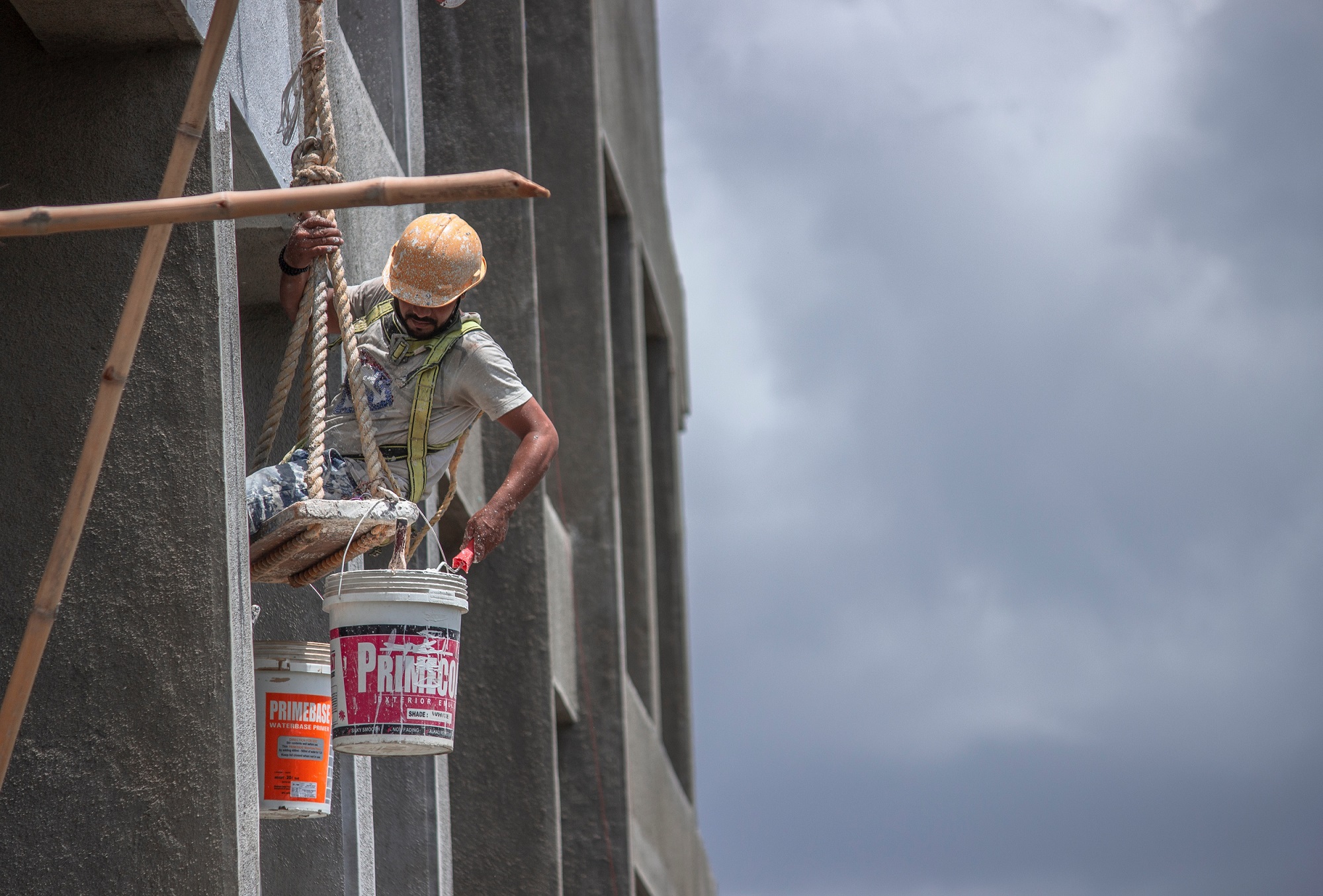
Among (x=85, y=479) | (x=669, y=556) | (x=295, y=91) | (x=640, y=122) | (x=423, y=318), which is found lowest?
(x=85, y=479)

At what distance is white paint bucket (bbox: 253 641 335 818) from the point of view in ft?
22.4

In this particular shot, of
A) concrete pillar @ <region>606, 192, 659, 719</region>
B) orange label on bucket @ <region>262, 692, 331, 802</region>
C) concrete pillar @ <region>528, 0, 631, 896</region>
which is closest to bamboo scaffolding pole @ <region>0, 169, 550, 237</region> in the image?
orange label on bucket @ <region>262, 692, 331, 802</region>

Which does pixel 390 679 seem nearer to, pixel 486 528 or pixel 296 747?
pixel 486 528

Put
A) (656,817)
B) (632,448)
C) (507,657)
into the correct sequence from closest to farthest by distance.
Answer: (507,657) < (656,817) < (632,448)

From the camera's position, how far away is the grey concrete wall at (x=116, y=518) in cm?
579

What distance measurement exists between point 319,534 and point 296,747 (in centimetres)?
109

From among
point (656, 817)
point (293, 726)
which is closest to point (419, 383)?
point (293, 726)

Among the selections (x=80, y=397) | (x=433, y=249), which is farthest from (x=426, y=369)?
(x=80, y=397)

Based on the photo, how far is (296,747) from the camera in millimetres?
6918

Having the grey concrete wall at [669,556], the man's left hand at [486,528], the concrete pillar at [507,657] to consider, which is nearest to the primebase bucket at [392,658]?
the man's left hand at [486,528]

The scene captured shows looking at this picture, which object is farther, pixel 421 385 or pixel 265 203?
pixel 421 385

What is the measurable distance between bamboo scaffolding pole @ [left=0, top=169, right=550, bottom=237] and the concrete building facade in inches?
72.6

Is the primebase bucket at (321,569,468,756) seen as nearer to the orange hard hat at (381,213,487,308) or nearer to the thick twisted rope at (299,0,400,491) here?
the thick twisted rope at (299,0,400,491)

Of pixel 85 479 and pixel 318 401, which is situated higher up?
pixel 318 401
